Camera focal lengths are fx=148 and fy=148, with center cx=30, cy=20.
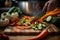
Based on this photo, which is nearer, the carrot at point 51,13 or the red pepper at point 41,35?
the red pepper at point 41,35

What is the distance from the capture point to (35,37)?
1.01 m

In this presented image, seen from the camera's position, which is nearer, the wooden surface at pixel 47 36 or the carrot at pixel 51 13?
the wooden surface at pixel 47 36

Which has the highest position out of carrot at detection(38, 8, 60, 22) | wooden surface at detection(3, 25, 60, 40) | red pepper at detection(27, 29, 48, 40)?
carrot at detection(38, 8, 60, 22)

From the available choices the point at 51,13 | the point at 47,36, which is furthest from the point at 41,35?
the point at 51,13

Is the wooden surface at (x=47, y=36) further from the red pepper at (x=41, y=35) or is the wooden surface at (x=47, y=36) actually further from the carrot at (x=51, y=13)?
the carrot at (x=51, y=13)

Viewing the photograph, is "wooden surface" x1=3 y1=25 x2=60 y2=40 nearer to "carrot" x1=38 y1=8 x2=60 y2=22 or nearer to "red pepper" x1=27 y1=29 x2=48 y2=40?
"red pepper" x1=27 y1=29 x2=48 y2=40

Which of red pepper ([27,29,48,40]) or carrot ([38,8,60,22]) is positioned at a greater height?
carrot ([38,8,60,22])

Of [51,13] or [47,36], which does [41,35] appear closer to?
[47,36]

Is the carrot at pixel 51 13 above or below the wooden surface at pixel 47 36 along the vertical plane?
above

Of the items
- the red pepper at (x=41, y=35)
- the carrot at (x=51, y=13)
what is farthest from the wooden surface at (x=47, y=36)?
the carrot at (x=51, y=13)

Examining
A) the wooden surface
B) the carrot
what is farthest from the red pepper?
the carrot

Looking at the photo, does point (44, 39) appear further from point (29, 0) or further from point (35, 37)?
point (29, 0)

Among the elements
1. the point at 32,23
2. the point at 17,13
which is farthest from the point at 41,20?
the point at 17,13

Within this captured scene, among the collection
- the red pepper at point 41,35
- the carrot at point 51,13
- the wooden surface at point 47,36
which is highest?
the carrot at point 51,13
